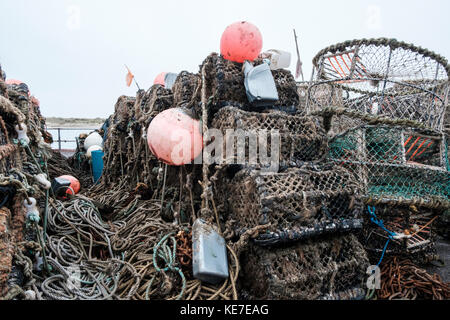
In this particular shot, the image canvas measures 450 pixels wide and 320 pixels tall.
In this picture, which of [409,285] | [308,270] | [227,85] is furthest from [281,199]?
[409,285]

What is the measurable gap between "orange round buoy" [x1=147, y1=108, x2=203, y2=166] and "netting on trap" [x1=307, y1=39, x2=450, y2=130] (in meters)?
1.55

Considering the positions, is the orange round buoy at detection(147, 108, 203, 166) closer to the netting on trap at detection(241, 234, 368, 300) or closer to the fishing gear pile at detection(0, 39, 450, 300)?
the fishing gear pile at detection(0, 39, 450, 300)

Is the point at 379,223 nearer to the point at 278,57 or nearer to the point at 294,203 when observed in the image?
the point at 294,203

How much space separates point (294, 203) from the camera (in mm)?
2217

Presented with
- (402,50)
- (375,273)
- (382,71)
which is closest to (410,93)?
(382,71)

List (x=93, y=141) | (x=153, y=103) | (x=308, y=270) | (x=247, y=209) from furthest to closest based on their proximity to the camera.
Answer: (x=93, y=141)
(x=153, y=103)
(x=247, y=209)
(x=308, y=270)

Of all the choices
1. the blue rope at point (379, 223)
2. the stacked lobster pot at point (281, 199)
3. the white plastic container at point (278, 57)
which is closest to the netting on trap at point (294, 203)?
the stacked lobster pot at point (281, 199)

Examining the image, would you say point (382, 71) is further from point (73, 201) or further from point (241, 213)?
point (73, 201)

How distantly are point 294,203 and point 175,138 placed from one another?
1.24m

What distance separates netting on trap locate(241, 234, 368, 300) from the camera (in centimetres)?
203

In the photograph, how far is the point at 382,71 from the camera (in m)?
4.28

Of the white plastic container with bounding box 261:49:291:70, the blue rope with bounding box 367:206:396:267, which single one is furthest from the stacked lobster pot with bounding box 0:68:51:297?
the blue rope with bounding box 367:206:396:267
